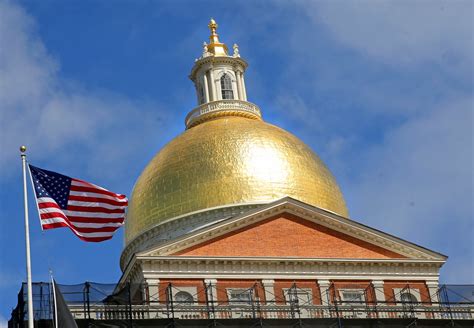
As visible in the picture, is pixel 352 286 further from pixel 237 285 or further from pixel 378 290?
pixel 237 285

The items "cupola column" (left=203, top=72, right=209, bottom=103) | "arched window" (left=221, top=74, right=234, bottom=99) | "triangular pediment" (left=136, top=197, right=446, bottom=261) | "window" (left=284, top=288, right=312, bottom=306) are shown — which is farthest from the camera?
"arched window" (left=221, top=74, right=234, bottom=99)

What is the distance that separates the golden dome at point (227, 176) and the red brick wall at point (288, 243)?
9.45 feet

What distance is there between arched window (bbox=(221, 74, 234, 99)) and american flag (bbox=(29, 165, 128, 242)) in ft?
99.7

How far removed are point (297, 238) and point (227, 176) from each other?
544 cm

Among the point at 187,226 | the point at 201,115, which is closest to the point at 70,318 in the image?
the point at 187,226

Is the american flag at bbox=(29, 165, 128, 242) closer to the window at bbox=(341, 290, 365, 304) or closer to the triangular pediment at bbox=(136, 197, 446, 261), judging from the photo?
the triangular pediment at bbox=(136, 197, 446, 261)

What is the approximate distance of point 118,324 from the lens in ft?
146

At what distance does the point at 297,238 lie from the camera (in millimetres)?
56094

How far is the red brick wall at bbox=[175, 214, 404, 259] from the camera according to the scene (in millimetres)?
55188

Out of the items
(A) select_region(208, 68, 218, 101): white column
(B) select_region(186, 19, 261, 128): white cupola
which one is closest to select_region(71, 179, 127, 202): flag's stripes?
(B) select_region(186, 19, 261, 128): white cupola

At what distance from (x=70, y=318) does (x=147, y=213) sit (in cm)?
2276

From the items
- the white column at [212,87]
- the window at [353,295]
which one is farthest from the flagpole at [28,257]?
the white column at [212,87]

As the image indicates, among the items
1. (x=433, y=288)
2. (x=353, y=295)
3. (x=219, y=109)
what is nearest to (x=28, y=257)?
(x=353, y=295)

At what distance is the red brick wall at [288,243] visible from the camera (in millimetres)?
55188
